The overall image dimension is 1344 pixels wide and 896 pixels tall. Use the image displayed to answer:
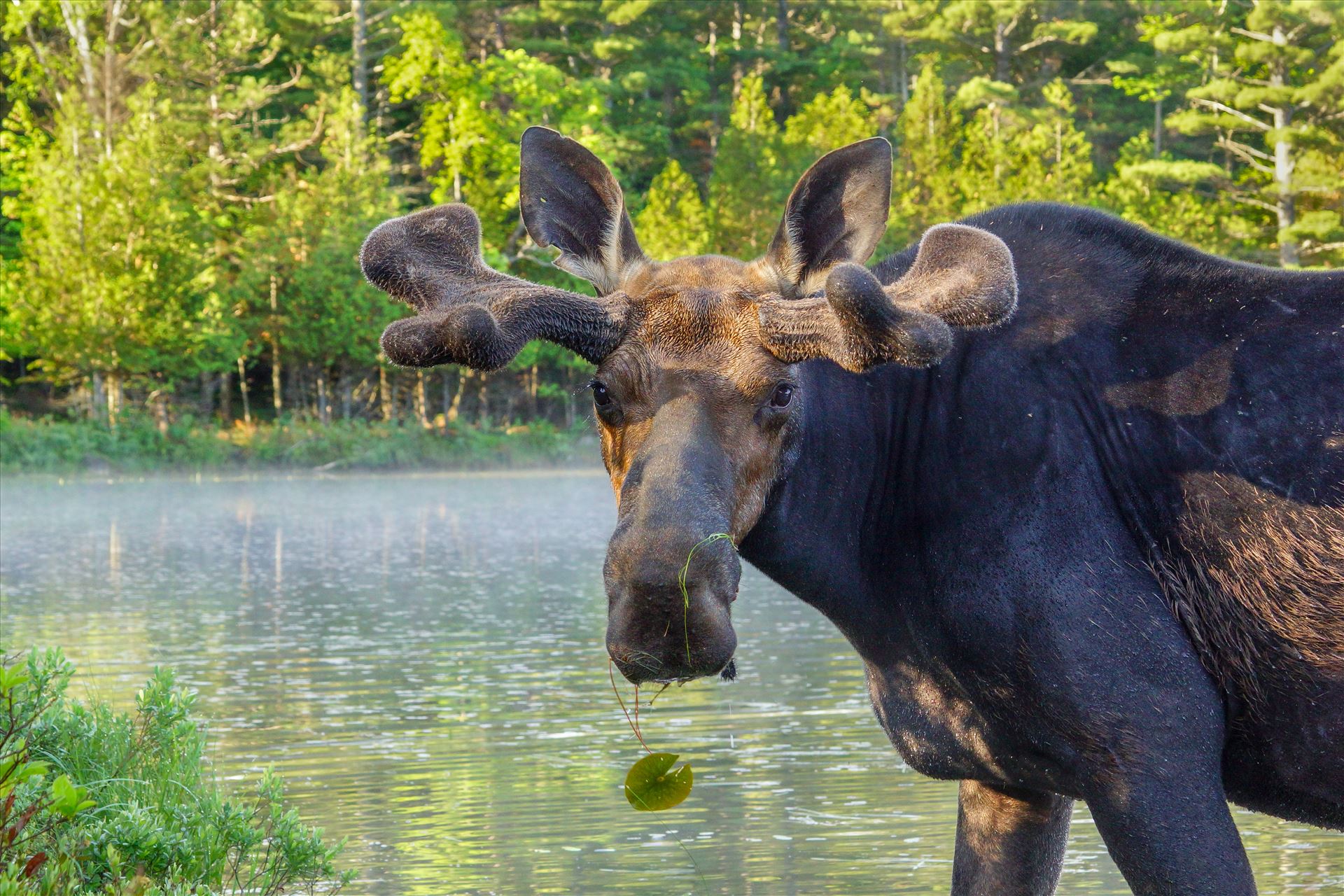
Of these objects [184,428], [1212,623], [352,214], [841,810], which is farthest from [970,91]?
[1212,623]

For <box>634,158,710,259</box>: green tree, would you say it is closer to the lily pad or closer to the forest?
the forest

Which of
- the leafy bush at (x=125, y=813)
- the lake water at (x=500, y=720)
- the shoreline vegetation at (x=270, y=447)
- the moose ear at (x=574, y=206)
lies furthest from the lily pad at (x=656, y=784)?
the shoreline vegetation at (x=270, y=447)

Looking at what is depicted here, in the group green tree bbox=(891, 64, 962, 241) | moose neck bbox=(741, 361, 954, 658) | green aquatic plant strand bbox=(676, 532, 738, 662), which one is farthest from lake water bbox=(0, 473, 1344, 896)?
green tree bbox=(891, 64, 962, 241)

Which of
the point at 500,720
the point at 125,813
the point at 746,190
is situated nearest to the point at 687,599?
the point at 125,813

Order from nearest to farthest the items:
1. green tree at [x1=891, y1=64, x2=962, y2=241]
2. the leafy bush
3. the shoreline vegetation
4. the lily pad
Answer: the lily pad
the leafy bush
the shoreline vegetation
green tree at [x1=891, y1=64, x2=962, y2=241]

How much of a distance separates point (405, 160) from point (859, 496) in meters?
51.2

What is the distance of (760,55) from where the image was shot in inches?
2283

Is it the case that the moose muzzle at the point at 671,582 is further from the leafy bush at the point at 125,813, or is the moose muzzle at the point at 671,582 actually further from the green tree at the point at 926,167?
the green tree at the point at 926,167

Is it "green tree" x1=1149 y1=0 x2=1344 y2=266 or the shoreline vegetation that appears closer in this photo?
the shoreline vegetation

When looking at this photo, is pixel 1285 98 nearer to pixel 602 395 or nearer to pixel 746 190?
pixel 746 190

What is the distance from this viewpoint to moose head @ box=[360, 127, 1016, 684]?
339 centimetres

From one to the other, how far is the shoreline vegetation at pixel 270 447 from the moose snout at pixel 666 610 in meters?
32.1

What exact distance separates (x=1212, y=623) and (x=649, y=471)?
1555 millimetres

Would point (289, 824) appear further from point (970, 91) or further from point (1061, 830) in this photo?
point (970, 91)
